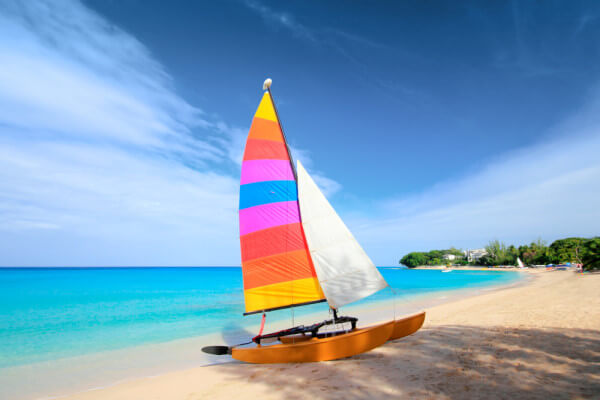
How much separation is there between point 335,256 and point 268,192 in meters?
2.51

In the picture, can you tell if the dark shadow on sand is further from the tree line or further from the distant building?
the distant building

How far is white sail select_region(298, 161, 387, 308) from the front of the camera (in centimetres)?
668

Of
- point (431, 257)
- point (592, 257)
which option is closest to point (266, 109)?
point (592, 257)

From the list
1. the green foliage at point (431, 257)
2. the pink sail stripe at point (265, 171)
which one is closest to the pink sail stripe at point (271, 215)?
the pink sail stripe at point (265, 171)

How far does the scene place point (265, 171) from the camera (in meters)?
7.58

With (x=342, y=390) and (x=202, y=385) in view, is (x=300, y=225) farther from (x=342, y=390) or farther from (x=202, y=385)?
(x=202, y=385)

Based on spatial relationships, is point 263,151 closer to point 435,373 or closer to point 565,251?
point 435,373

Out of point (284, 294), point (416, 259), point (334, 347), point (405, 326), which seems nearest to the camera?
point (334, 347)

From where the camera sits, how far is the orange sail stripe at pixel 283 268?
717 cm

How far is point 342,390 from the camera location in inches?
189

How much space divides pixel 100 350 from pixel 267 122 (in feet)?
35.1

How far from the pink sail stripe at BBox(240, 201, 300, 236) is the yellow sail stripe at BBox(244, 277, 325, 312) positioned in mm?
1592

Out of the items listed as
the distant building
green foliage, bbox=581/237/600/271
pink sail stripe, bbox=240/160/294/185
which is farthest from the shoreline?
the distant building

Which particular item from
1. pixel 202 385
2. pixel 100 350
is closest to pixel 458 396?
pixel 202 385
